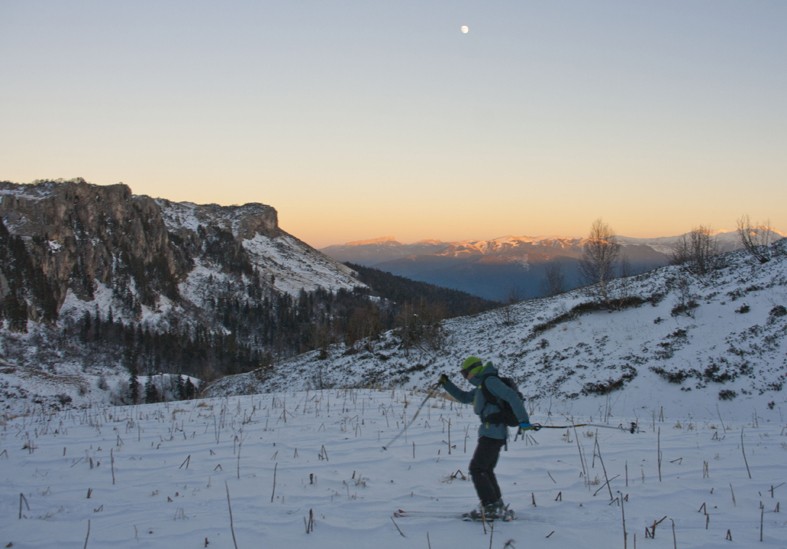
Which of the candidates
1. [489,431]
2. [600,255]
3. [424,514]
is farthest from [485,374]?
[600,255]

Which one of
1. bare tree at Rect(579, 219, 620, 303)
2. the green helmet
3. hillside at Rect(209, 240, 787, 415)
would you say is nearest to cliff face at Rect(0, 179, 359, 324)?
hillside at Rect(209, 240, 787, 415)

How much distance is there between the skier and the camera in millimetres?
5195

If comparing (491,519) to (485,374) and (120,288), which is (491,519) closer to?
(485,374)

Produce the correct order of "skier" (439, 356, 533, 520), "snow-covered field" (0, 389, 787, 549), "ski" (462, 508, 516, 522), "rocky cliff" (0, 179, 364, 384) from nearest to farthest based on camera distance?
"snow-covered field" (0, 389, 787, 549) < "ski" (462, 508, 516, 522) < "skier" (439, 356, 533, 520) < "rocky cliff" (0, 179, 364, 384)

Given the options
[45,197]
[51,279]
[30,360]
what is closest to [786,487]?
[30,360]

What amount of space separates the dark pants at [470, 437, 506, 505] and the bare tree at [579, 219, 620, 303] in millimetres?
30346

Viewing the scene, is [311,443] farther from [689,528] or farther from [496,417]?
[689,528]

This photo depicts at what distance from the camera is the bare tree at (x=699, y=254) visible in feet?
114

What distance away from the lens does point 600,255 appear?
34.9 metres

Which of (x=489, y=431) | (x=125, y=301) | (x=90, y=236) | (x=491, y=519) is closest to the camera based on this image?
(x=491, y=519)

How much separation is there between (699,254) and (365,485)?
3704 cm

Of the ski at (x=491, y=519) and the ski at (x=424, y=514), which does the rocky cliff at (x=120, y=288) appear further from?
the ski at (x=491, y=519)

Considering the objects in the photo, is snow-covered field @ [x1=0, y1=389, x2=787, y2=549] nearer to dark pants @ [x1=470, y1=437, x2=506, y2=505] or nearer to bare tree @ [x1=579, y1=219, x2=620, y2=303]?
dark pants @ [x1=470, y1=437, x2=506, y2=505]

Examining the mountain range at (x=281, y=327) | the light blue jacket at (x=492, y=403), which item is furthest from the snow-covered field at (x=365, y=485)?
the mountain range at (x=281, y=327)
